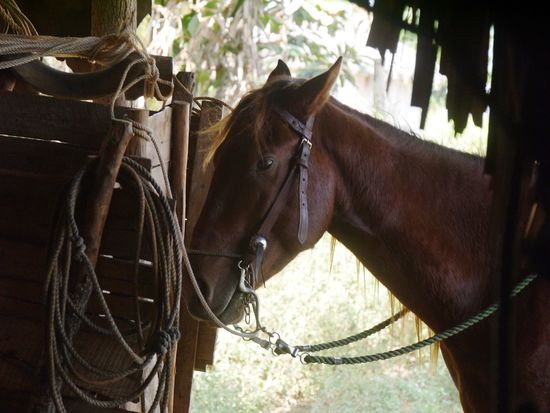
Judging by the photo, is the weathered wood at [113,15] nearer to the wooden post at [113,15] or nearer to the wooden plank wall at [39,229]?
the wooden post at [113,15]

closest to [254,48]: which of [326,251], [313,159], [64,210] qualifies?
[326,251]

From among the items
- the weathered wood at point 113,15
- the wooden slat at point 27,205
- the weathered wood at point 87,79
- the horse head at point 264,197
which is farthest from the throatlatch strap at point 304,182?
the weathered wood at point 113,15

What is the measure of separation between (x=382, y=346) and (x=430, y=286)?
13.4ft

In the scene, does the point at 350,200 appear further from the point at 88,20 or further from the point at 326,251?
the point at 326,251

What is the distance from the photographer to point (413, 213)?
2.70 m

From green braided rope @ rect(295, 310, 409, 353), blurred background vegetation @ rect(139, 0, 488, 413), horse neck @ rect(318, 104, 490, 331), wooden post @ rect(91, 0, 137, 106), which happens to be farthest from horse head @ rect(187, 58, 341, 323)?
blurred background vegetation @ rect(139, 0, 488, 413)

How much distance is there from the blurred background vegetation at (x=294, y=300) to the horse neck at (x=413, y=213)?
8.40ft

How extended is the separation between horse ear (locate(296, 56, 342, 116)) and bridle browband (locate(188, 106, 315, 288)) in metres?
0.06

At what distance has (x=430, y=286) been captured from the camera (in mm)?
2658

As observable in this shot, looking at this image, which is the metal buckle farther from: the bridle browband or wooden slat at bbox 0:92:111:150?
wooden slat at bbox 0:92:111:150

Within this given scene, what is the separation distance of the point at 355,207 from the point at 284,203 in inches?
11.3

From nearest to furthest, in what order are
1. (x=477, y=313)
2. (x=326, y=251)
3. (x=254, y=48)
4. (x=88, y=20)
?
(x=477, y=313) < (x=88, y=20) < (x=254, y=48) < (x=326, y=251)

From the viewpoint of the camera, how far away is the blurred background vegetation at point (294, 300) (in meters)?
5.96

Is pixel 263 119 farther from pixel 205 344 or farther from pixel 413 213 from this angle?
pixel 205 344
